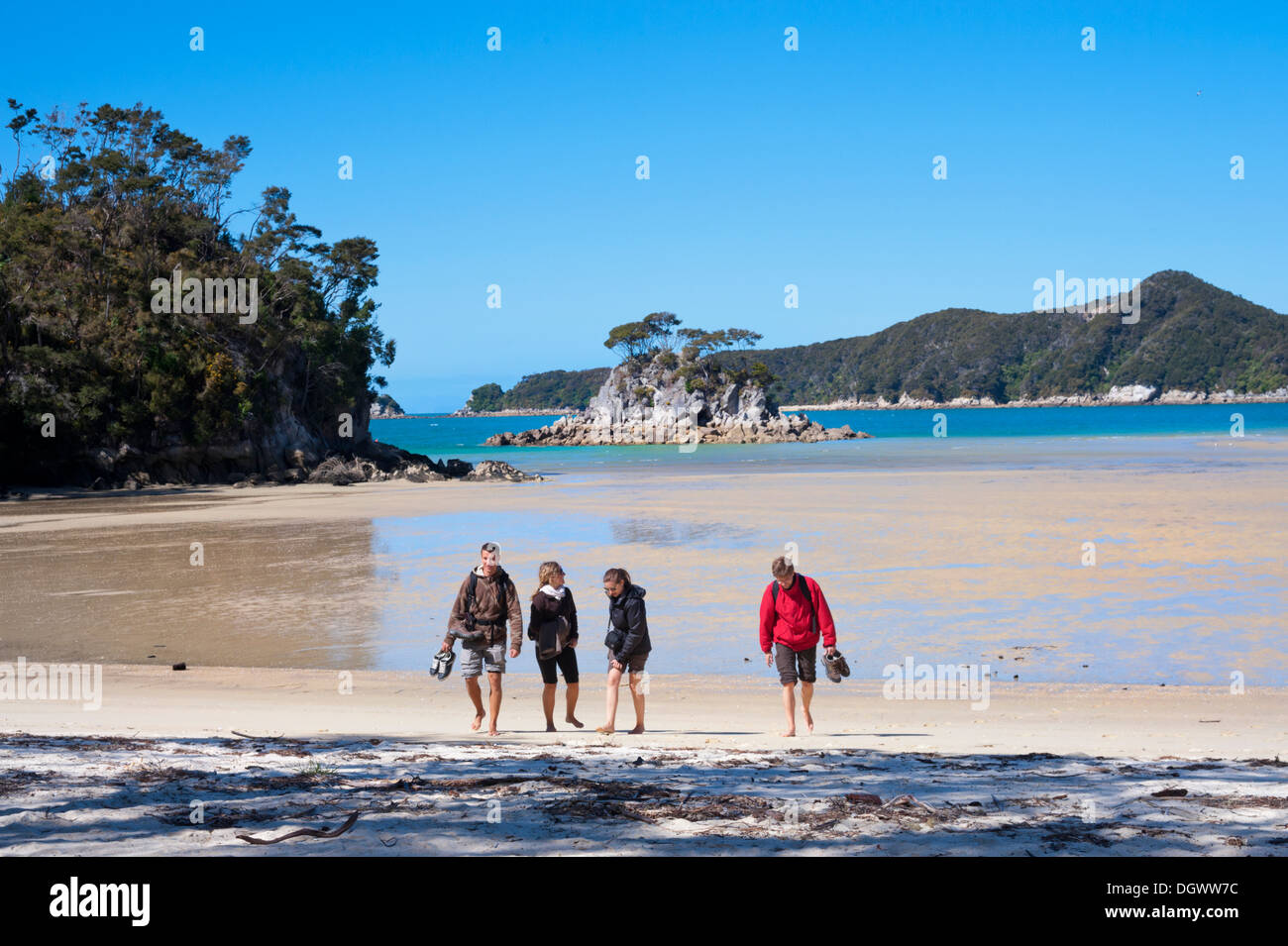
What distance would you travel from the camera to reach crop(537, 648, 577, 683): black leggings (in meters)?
8.67

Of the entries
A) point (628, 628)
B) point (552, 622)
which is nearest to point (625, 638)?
point (628, 628)

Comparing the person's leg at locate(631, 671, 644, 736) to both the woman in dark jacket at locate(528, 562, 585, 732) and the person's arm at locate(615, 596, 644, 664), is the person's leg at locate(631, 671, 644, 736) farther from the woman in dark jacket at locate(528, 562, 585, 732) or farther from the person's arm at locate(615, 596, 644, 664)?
the woman in dark jacket at locate(528, 562, 585, 732)

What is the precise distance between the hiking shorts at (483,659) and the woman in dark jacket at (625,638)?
3.08ft

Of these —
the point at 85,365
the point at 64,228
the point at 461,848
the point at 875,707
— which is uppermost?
the point at 64,228

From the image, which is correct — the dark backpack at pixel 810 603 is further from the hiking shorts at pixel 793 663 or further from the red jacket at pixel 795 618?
the hiking shorts at pixel 793 663

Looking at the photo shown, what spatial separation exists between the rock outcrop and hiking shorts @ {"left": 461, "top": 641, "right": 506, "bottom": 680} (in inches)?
4382

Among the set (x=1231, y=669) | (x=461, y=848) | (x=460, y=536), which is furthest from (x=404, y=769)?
(x=460, y=536)

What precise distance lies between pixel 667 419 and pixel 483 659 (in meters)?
122

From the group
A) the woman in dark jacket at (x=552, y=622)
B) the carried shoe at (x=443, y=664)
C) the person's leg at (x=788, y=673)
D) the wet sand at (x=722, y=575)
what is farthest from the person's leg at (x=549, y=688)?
the wet sand at (x=722, y=575)

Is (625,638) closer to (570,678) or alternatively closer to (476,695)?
(570,678)

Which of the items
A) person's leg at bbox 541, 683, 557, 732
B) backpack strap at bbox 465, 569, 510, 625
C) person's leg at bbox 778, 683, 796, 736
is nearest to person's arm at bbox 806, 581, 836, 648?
person's leg at bbox 778, 683, 796, 736

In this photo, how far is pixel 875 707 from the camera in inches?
384
